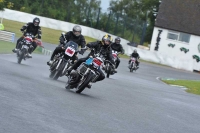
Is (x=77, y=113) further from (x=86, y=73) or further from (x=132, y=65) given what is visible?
(x=132, y=65)

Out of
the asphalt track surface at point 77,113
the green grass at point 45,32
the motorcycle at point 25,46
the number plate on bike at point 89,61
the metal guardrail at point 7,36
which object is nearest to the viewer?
the asphalt track surface at point 77,113

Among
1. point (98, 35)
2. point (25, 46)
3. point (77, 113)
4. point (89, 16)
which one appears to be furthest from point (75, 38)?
point (89, 16)

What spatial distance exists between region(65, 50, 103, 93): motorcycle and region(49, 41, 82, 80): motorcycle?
4.80 ft

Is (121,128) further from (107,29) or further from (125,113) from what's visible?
(107,29)

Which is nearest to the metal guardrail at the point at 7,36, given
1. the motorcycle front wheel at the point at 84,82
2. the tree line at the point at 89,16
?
the motorcycle front wheel at the point at 84,82

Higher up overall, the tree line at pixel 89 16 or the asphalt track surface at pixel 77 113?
the tree line at pixel 89 16

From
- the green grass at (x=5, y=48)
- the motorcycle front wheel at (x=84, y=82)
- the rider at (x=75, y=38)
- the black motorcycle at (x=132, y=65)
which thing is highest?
the rider at (x=75, y=38)

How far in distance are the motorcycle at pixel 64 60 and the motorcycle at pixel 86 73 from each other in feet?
4.80

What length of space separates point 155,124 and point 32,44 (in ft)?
40.9

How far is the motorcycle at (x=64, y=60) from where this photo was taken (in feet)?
58.7

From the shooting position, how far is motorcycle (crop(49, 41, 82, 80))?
1789cm

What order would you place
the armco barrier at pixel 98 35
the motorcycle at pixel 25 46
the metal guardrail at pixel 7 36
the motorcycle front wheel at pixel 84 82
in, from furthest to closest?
the armco barrier at pixel 98 35 < the metal guardrail at pixel 7 36 < the motorcycle at pixel 25 46 < the motorcycle front wheel at pixel 84 82

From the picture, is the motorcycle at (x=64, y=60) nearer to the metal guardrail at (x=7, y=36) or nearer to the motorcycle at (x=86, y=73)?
the motorcycle at (x=86, y=73)

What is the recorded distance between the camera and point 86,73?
16125 mm
